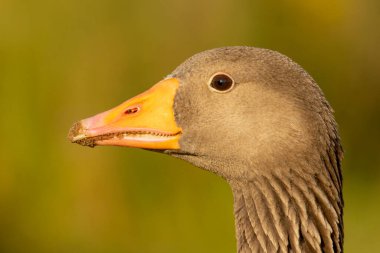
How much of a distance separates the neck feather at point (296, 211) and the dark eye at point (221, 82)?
1.89 feet

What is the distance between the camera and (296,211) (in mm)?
5098

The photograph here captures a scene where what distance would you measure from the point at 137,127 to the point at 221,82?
584 mm

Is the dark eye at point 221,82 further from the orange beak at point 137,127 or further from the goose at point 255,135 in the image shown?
the orange beak at point 137,127

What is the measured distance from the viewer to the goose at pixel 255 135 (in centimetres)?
511

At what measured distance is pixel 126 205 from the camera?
34.1 feet

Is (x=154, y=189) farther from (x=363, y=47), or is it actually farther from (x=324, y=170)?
(x=324, y=170)

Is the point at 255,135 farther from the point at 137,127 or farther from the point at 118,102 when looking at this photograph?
the point at 118,102

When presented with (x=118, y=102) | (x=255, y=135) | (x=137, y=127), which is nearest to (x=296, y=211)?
(x=255, y=135)

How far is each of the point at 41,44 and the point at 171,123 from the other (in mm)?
6201

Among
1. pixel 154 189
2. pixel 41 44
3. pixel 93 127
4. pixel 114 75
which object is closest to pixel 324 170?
pixel 93 127

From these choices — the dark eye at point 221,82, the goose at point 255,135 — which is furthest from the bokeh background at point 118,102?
the dark eye at point 221,82

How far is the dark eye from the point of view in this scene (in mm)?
5281

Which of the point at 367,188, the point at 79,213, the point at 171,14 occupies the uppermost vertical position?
the point at 171,14

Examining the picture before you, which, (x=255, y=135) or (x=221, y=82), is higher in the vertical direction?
(x=221, y=82)
